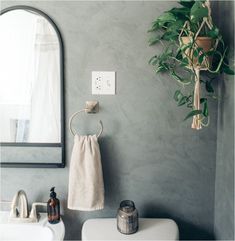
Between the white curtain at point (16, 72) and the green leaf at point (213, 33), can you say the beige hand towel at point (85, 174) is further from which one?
the green leaf at point (213, 33)

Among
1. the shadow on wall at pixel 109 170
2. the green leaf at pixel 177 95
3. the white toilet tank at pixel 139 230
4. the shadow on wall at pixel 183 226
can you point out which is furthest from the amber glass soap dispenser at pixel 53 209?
the green leaf at pixel 177 95

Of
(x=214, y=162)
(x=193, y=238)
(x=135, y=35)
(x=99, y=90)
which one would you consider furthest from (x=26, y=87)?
(x=193, y=238)

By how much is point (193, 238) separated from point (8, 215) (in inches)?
36.6

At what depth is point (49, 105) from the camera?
1.44 meters

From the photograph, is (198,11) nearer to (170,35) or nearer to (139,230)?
(170,35)

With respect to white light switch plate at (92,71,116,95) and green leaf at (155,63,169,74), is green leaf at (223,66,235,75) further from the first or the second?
white light switch plate at (92,71,116,95)

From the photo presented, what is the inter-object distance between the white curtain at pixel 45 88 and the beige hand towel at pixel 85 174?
146 millimetres

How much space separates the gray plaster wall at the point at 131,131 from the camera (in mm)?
1389

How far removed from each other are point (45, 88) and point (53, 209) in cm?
58

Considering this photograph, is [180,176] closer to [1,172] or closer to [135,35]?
[135,35]

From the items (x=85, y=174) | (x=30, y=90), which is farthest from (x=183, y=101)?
(x=30, y=90)

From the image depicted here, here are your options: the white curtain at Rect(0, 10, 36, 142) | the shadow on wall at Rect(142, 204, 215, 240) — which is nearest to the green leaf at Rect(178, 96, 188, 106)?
the shadow on wall at Rect(142, 204, 215, 240)

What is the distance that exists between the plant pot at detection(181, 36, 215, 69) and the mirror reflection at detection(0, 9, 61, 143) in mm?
596

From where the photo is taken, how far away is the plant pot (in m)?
1.17
